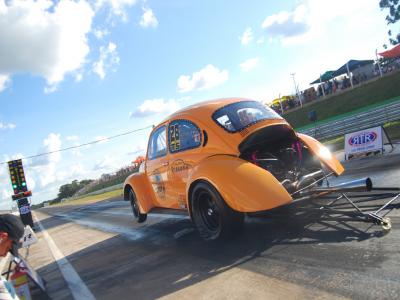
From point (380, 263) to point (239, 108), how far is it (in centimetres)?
335

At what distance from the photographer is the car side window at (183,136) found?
629cm

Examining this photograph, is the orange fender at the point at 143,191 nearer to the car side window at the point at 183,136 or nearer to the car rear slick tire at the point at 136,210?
the car rear slick tire at the point at 136,210

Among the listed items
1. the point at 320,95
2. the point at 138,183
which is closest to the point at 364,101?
the point at 320,95

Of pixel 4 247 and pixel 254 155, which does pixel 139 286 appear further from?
pixel 254 155

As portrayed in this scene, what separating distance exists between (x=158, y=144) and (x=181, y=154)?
1.11 m

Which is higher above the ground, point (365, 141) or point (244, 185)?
point (244, 185)

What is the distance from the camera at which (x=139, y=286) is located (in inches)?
189

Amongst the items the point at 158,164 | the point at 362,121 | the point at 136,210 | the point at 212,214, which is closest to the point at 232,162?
the point at 212,214

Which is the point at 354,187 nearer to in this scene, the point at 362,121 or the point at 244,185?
the point at 244,185

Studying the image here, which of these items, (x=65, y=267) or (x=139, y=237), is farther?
(x=139, y=237)

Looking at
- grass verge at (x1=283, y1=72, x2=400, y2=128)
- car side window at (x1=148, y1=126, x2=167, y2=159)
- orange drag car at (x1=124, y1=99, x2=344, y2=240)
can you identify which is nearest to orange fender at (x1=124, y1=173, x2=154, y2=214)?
car side window at (x1=148, y1=126, x2=167, y2=159)

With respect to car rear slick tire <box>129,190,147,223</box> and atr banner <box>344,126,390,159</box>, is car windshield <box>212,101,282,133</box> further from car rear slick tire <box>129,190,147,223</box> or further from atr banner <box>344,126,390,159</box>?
atr banner <box>344,126,390,159</box>

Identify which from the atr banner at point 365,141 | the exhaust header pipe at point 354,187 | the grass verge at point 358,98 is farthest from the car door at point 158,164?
the grass verge at point 358,98

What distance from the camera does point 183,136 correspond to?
6.63 metres
